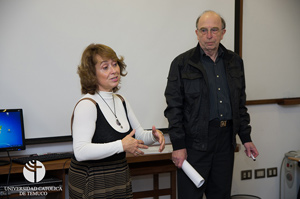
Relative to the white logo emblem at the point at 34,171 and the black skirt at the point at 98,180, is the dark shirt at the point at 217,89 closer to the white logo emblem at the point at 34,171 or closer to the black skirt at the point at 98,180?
the black skirt at the point at 98,180

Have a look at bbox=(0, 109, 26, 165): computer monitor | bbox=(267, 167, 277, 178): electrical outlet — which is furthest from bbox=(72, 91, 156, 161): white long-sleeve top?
bbox=(267, 167, 277, 178): electrical outlet

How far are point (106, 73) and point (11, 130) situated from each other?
1.21 metres

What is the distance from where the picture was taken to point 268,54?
11.8 ft

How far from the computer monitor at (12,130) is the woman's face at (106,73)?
3.66ft

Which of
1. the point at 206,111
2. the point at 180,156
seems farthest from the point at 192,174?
the point at 206,111

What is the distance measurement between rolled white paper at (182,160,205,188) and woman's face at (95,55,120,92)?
79 cm

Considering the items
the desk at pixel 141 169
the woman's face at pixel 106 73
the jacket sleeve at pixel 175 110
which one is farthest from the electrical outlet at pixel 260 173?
the woman's face at pixel 106 73

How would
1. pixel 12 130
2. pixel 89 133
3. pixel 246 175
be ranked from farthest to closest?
pixel 246 175
pixel 12 130
pixel 89 133

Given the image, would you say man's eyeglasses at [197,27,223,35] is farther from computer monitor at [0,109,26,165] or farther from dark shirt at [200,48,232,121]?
computer monitor at [0,109,26,165]

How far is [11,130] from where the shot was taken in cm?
263

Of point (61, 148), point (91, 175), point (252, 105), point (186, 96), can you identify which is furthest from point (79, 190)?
point (252, 105)

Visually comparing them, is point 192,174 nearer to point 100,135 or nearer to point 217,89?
point 217,89

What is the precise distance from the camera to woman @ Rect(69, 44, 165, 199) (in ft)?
5.41
